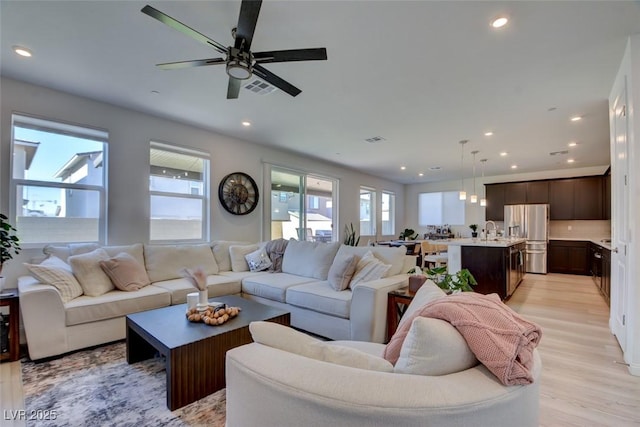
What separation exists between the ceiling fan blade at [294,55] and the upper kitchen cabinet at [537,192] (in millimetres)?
7778

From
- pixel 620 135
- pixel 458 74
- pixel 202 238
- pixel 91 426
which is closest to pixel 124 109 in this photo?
pixel 202 238

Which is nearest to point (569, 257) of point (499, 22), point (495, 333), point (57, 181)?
point (499, 22)

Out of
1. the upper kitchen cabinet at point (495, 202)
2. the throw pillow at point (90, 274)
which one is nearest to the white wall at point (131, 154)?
the throw pillow at point (90, 274)

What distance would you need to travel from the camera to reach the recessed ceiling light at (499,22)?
209 cm

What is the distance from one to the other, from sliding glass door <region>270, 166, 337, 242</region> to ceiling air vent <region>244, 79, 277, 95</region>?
247cm

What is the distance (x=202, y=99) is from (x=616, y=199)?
184 inches

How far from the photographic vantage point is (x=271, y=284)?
349 cm

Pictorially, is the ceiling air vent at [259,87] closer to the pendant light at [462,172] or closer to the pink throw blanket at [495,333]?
the pink throw blanket at [495,333]

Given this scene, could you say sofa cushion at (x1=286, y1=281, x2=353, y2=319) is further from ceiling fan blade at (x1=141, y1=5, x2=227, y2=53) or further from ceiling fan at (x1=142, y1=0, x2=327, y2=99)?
ceiling fan blade at (x1=141, y1=5, x2=227, y2=53)

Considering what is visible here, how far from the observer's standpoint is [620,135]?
9.25ft

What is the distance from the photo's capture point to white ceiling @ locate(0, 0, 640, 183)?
2062 mm

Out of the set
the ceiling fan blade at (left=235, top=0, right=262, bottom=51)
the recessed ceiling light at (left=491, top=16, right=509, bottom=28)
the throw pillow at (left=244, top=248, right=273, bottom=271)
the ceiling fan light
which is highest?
the recessed ceiling light at (left=491, top=16, right=509, bottom=28)

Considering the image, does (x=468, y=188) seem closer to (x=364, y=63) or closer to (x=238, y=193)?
(x=238, y=193)

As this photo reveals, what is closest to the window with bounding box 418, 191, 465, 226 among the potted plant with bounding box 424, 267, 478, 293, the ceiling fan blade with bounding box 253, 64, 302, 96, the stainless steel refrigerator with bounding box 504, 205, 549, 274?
the stainless steel refrigerator with bounding box 504, 205, 549, 274
